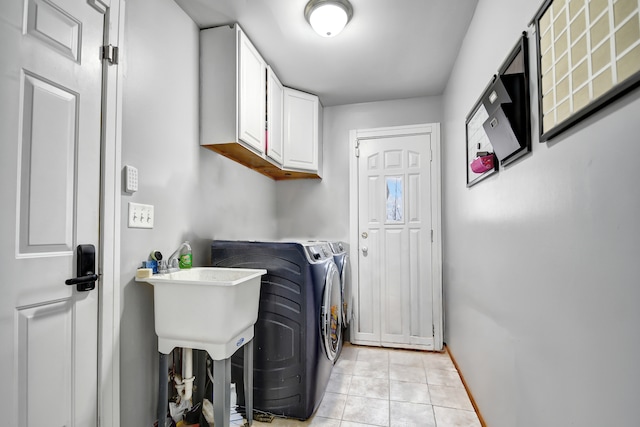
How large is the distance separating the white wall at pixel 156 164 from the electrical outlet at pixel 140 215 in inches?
1.3

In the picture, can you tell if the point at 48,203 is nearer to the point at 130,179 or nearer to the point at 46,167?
the point at 46,167

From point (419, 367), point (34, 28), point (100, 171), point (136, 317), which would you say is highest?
point (34, 28)

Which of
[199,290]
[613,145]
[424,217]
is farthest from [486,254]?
[199,290]

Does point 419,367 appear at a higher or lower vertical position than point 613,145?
lower

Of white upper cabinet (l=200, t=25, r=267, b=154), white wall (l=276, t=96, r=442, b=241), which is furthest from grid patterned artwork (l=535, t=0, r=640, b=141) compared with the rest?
white wall (l=276, t=96, r=442, b=241)

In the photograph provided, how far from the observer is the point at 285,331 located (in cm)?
176

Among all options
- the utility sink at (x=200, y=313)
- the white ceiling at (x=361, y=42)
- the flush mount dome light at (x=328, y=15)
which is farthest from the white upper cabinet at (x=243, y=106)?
the utility sink at (x=200, y=313)

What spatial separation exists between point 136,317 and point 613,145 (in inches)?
73.9

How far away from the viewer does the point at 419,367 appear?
2.50 metres

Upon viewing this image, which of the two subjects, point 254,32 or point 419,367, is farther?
point 419,367

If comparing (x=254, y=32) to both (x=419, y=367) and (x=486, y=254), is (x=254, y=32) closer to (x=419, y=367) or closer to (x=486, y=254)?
(x=486, y=254)

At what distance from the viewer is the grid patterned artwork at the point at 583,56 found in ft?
2.12

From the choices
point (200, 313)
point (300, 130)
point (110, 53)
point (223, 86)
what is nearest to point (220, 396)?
point (200, 313)

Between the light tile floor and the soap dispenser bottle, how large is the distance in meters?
1.01
